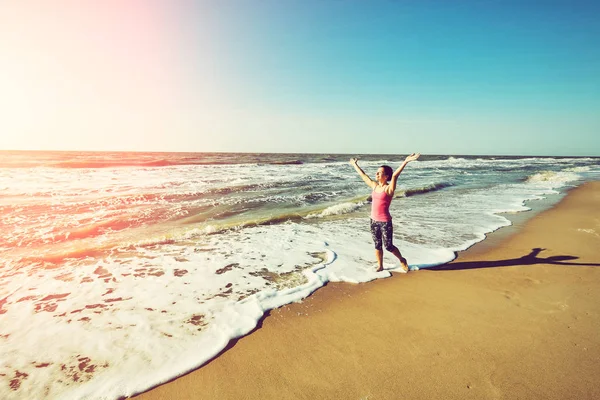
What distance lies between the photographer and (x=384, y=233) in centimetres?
528

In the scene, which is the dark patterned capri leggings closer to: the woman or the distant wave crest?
the woman

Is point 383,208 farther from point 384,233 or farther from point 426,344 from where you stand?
point 426,344

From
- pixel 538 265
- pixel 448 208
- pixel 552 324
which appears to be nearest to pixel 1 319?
pixel 552 324

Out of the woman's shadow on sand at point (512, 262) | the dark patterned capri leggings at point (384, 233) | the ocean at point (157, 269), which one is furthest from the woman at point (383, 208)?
the woman's shadow on sand at point (512, 262)

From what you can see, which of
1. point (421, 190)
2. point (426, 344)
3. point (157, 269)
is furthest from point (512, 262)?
point (421, 190)

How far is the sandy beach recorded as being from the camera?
2.77 meters

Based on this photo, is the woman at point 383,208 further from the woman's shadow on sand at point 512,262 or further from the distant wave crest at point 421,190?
the distant wave crest at point 421,190

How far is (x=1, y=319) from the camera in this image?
154 inches

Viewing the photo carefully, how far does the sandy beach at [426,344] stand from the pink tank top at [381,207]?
42.2 inches

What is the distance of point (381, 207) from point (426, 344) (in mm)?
2393

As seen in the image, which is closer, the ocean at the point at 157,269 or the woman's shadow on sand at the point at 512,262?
the ocean at the point at 157,269

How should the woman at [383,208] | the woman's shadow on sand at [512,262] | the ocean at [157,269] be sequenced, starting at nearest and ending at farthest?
the ocean at [157,269] → the woman at [383,208] → the woman's shadow on sand at [512,262]

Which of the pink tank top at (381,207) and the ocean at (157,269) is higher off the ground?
→ the pink tank top at (381,207)

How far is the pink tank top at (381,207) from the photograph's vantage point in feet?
17.0
